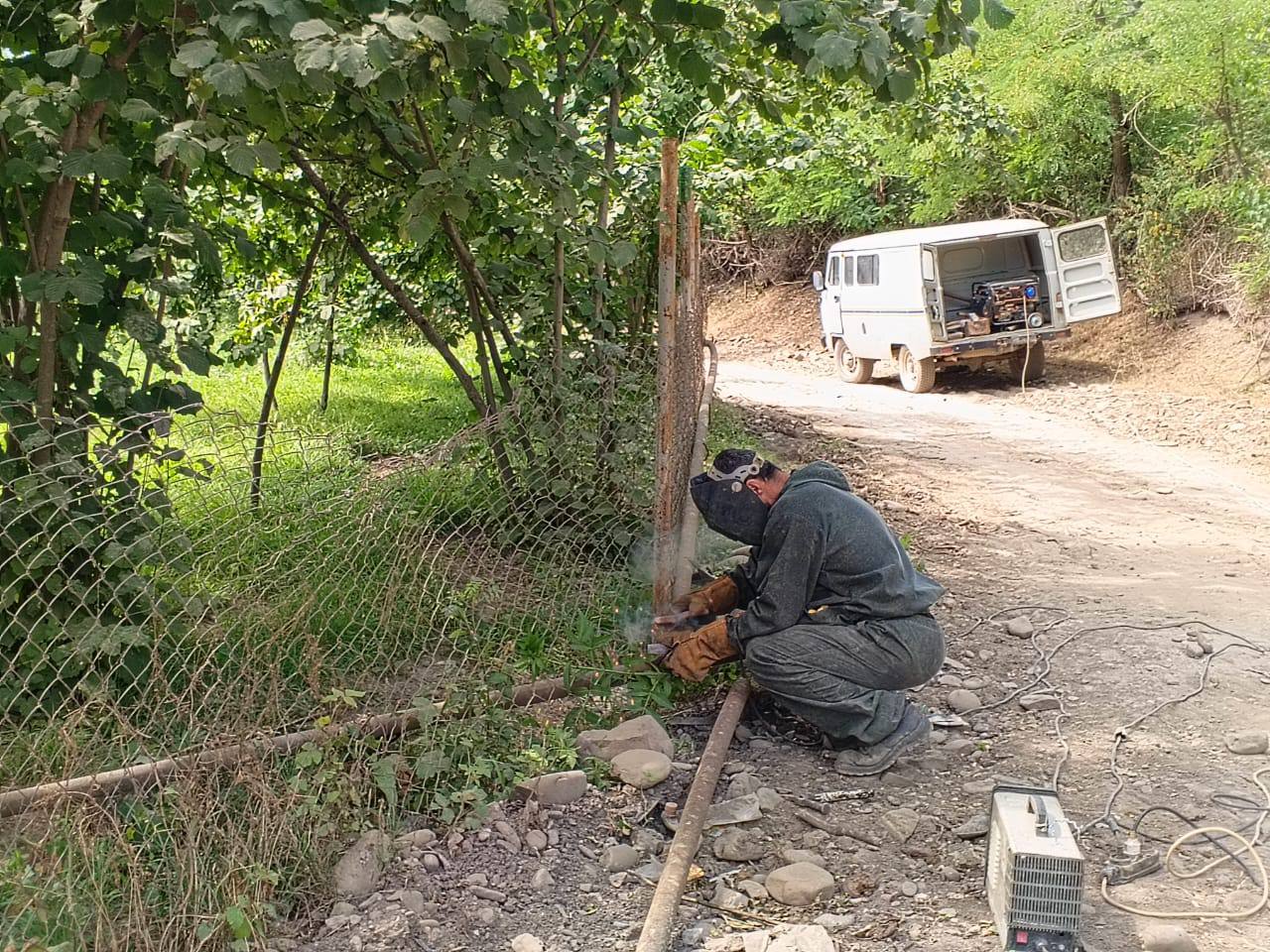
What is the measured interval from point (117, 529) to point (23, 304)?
1.15 meters

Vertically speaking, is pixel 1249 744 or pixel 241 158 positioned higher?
pixel 241 158

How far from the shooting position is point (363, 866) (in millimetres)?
3682

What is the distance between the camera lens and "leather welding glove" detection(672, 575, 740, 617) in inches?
200

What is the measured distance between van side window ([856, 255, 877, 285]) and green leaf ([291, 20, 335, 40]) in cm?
1416

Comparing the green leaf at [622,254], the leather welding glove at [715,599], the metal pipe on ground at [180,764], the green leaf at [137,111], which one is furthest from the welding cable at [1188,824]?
the green leaf at [137,111]

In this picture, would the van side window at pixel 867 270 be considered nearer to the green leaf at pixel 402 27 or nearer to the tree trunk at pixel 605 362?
the tree trunk at pixel 605 362

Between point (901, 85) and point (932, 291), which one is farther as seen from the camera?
point (932, 291)

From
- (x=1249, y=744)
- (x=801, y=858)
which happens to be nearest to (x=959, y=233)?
(x=1249, y=744)

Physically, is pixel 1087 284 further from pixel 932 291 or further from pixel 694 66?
pixel 694 66

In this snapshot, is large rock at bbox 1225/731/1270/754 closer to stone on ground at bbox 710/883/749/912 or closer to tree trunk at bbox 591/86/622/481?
stone on ground at bbox 710/883/749/912

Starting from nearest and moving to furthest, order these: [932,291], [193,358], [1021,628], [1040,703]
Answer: [193,358], [1040,703], [1021,628], [932,291]

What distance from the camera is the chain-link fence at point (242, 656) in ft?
10.9

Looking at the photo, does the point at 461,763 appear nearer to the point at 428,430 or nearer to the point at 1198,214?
the point at 428,430

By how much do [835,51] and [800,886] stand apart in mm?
2807
